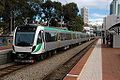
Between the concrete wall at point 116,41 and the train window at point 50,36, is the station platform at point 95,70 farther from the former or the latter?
the concrete wall at point 116,41

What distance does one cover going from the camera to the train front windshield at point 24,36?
69.9 ft

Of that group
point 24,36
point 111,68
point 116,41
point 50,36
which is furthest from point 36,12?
point 111,68

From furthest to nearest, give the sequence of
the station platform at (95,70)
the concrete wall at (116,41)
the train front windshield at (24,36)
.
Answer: the concrete wall at (116,41), the train front windshield at (24,36), the station platform at (95,70)

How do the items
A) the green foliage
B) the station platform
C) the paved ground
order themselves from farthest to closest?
the green foliage → the paved ground → the station platform

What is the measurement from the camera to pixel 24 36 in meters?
21.7

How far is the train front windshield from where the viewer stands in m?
21.3

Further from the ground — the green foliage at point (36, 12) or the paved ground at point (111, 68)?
the green foliage at point (36, 12)

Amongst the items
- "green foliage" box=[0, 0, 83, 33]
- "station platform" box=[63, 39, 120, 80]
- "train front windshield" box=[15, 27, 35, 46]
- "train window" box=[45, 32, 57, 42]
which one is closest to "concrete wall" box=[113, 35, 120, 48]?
"train window" box=[45, 32, 57, 42]

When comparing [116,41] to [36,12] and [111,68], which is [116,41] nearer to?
[111,68]

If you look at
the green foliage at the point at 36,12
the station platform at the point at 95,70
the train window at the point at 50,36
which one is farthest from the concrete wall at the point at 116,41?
the station platform at the point at 95,70

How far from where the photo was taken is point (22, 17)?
70.3 meters

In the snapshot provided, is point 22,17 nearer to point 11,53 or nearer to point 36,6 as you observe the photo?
point 36,6

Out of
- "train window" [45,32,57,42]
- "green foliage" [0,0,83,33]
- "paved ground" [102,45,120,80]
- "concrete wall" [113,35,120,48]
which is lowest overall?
"paved ground" [102,45,120,80]

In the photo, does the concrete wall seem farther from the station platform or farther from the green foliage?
the station platform
